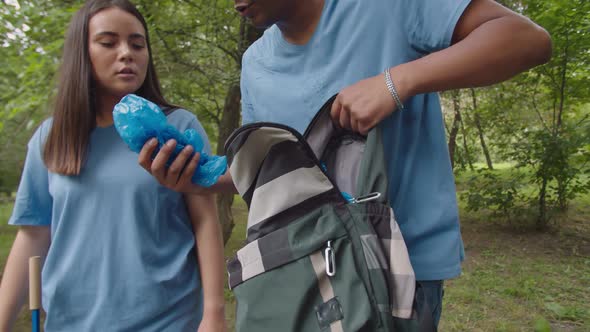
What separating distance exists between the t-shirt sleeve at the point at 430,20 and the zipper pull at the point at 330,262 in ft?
1.87

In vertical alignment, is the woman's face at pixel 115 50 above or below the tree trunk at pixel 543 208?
Answer: above

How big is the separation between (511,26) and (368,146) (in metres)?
0.41

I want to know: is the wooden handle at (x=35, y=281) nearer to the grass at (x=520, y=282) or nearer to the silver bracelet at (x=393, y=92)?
the silver bracelet at (x=393, y=92)

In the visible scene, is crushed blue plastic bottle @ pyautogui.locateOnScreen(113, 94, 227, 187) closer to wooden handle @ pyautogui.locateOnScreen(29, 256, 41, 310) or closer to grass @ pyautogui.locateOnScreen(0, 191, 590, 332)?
wooden handle @ pyautogui.locateOnScreen(29, 256, 41, 310)

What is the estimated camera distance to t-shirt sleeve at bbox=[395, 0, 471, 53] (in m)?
1.01

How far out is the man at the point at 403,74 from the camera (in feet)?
3.19

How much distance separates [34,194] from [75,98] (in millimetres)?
385

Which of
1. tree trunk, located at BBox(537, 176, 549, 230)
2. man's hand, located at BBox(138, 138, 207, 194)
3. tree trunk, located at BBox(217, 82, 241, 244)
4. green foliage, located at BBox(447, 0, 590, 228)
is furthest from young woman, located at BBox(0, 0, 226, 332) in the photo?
tree trunk, located at BBox(537, 176, 549, 230)

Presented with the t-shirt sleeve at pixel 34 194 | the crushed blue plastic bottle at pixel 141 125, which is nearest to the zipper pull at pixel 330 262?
the crushed blue plastic bottle at pixel 141 125

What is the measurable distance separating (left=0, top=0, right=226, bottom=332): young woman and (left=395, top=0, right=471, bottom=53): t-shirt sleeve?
859 mm

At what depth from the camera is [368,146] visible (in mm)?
979

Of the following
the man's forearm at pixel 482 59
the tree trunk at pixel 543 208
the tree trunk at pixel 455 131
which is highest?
the tree trunk at pixel 455 131

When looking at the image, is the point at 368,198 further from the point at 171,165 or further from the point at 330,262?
the point at 171,165

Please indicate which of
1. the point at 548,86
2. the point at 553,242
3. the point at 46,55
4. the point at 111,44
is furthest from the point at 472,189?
the point at 111,44
